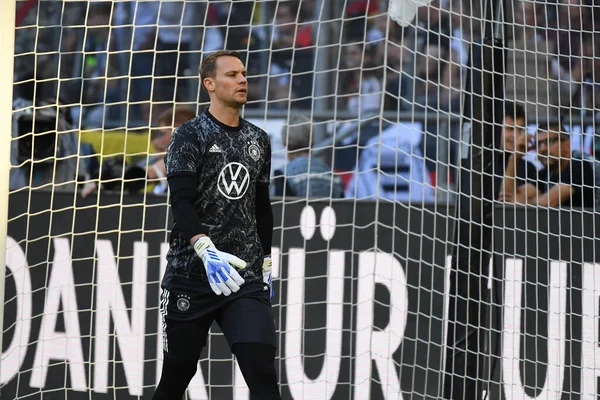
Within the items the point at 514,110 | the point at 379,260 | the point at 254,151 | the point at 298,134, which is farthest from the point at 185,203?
the point at 514,110

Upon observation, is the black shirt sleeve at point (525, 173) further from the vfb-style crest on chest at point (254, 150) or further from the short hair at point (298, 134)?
the vfb-style crest on chest at point (254, 150)

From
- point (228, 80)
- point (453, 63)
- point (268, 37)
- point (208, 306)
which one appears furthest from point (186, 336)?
point (268, 37)

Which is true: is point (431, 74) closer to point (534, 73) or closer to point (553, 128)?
point (534, 73)

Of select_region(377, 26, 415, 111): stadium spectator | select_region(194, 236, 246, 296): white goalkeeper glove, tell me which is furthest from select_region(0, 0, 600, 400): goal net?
select_region(194, 236, 246, 296): white goalkeeper glove

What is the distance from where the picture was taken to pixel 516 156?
243 inches

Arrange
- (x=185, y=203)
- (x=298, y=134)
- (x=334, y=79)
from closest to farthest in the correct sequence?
(x=185, y=203), (x=298, y=134), (x=334, y=79)

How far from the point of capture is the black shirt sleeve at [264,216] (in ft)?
14.6

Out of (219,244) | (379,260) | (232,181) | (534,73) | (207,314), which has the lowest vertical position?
(207,314)

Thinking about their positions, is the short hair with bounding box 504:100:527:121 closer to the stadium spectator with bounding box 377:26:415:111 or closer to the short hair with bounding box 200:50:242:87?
the stadium spectator with bounding box 377:26:415:111

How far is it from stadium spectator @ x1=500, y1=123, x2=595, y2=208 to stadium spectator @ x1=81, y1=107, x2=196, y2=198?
2.18 metres

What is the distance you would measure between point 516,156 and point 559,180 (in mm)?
302

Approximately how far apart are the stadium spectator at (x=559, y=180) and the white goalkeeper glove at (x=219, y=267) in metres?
2.59

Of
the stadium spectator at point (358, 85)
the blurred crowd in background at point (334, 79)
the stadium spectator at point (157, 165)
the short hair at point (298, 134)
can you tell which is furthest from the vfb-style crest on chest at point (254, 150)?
the stadium spectator at point (358, 85)

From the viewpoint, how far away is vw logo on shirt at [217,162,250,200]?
427cm
